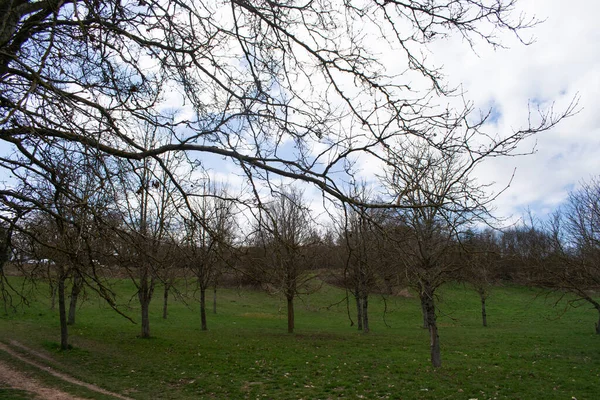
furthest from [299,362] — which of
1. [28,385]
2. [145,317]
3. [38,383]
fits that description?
[145,317]

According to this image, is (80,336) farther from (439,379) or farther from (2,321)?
(439,379)

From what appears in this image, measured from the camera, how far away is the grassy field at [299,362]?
977 cm

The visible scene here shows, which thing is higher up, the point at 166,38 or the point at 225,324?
the point at 166,38

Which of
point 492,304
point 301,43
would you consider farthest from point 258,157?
point 492,304

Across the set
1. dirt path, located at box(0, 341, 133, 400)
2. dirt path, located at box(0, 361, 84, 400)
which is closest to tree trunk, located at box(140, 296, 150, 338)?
dirt path, located at box(0, 341, 133, 400)

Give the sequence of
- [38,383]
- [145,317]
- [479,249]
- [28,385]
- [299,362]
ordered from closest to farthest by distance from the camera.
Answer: [479,249]
[28,385]
[38,383]
[299,362]
[145,317]

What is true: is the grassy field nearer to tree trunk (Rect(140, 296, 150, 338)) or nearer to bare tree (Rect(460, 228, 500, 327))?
tree trunk (Rect(140, 296, 150, 338))

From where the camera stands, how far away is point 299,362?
13180mm

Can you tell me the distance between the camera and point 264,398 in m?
9.16

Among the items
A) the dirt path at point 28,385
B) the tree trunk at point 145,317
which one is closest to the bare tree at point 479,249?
the dirt path at point 28,385

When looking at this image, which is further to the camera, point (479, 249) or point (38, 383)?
point (38, 383)

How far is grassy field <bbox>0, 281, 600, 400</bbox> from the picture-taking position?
384 inches

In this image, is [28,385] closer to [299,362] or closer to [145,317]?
[299,362]

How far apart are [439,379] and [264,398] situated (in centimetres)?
453
